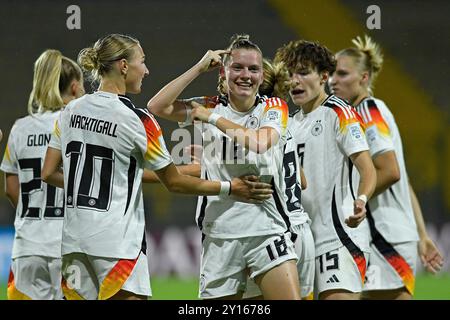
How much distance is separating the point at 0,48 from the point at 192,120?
8792mm

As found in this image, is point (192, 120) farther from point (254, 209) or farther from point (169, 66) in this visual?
point (169, 66)

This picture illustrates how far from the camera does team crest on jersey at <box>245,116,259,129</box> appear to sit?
4.98 m

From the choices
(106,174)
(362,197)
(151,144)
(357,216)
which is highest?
(151,144)

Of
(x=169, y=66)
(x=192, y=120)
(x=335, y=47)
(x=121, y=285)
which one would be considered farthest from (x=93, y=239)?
(x=335, y=47)

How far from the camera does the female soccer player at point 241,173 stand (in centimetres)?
477

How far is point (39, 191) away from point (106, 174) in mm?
1720

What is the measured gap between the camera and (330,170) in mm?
5473

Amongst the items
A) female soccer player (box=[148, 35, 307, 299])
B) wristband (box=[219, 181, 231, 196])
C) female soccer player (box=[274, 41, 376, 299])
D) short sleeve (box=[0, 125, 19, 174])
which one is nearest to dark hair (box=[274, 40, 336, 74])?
female soccer player (box=[274, 41, 376, 299])

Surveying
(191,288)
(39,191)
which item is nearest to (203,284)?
(39,191)

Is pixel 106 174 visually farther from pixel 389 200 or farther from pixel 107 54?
pixel 389 200

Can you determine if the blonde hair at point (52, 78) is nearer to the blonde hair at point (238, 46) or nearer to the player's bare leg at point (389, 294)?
the blonde hair at point (238, 46)

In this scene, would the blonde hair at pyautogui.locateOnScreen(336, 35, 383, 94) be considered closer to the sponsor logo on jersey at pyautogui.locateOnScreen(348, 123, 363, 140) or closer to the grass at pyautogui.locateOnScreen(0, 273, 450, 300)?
the sponsor logo on jersey at pyautogui.locateOnScreen(348, 123, 363, 140)
